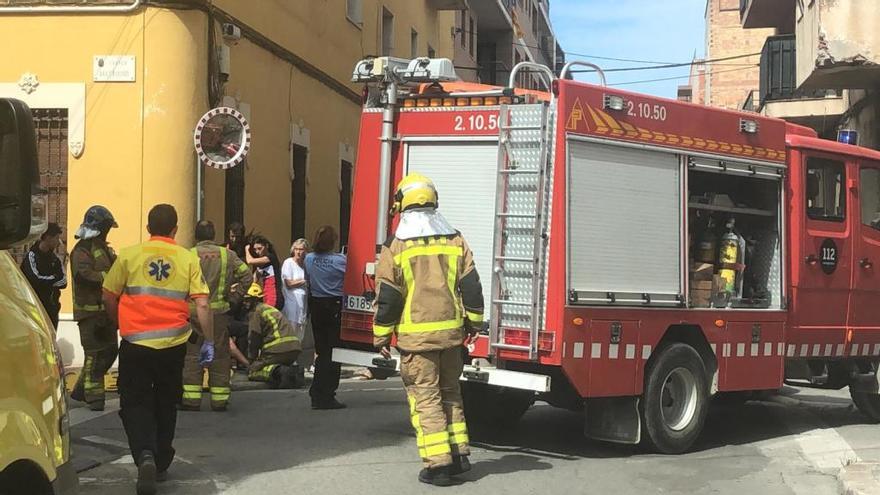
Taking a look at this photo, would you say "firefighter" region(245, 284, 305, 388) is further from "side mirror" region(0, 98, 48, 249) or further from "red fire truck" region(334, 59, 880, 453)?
"side mirror" region(0, 98, 48, 249)

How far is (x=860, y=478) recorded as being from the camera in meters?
6.52

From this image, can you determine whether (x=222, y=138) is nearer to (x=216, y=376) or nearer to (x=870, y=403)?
(x=216, y=376)

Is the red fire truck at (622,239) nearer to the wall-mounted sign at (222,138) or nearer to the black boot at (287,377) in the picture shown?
the black boot at (287,377)

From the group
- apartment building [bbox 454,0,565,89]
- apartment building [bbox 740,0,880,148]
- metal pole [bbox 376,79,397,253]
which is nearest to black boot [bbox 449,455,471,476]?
metal pole [bbox 376,79,397,253]

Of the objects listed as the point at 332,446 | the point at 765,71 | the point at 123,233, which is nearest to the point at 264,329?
the point at 123,233

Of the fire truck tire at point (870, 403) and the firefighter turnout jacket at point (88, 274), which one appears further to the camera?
the fire truck tire at point (870, 403)

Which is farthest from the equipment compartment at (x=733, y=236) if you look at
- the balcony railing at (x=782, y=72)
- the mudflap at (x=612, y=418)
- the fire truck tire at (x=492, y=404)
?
the balcony railing at (x=782, y=72)

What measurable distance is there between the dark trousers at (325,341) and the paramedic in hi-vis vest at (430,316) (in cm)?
301

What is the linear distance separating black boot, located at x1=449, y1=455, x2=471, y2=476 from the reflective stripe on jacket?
1.89 metres

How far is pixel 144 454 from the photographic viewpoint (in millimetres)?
6102

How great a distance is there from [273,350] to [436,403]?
5382 millimetres

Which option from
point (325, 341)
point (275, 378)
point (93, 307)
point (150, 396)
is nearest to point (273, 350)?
point (275, 378)

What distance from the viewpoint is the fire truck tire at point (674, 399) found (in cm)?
757

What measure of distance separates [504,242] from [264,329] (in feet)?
16.2
